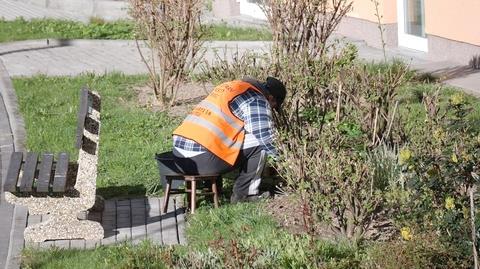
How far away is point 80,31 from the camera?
60.1ft

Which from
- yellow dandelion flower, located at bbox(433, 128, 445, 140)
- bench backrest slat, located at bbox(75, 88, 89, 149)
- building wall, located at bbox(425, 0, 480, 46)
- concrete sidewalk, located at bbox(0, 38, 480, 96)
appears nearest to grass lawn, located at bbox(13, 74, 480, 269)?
yellow dandelion flower, located at bbox(433, 128, 445, 140)

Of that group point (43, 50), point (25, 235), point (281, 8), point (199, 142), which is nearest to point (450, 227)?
point (199, 142)

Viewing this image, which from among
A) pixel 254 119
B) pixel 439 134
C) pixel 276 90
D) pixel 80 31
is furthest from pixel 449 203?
pixel 80 31

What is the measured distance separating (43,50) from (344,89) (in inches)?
319

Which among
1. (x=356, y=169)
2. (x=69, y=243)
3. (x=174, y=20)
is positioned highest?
(x=174, y=20)

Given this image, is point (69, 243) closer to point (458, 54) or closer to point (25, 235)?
point (25, 235)

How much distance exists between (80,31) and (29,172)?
9991 mm

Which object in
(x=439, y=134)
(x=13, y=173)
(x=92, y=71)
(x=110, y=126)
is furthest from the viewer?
(x=92, y=71)

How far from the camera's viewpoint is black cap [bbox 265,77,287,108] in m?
9.12

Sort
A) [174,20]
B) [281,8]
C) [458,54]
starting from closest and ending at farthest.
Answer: [281,8], [174,20], [458,54]

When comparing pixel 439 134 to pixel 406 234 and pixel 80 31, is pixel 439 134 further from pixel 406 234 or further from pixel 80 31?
pixel 80 31

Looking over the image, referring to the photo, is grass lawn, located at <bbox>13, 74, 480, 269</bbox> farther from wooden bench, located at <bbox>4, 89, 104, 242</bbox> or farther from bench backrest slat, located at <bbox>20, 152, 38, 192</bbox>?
bench backrest slat, located at <bbox>20, 152, 38, 192</bbox>

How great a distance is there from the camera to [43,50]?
1655 centimetres

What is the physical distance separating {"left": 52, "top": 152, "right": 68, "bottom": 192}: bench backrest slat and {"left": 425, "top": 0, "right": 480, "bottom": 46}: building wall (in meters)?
7.22
